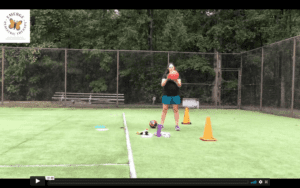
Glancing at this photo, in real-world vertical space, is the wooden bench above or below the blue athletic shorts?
below

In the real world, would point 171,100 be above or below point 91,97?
above

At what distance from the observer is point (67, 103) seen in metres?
16.8

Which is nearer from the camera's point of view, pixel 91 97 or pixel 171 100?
pixel 171 100

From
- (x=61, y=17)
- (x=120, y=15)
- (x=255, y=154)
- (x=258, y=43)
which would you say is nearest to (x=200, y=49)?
(x=258, y=43)

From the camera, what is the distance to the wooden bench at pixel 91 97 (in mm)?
15945

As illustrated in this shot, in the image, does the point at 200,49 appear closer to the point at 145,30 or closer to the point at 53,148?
the point at 145,30

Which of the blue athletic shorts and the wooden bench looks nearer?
the blue athletic shorts

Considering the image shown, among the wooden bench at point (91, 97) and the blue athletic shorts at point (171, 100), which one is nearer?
the blue athletic shorts at point (171, 100)

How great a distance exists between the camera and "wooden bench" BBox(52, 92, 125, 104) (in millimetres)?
15945

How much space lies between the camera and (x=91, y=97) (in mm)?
16625

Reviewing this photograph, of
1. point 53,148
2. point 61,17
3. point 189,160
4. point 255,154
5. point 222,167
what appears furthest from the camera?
point 61,17

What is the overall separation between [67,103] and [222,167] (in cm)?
1432

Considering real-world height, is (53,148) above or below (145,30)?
below

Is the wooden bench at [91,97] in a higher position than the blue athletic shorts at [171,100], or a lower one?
lower
